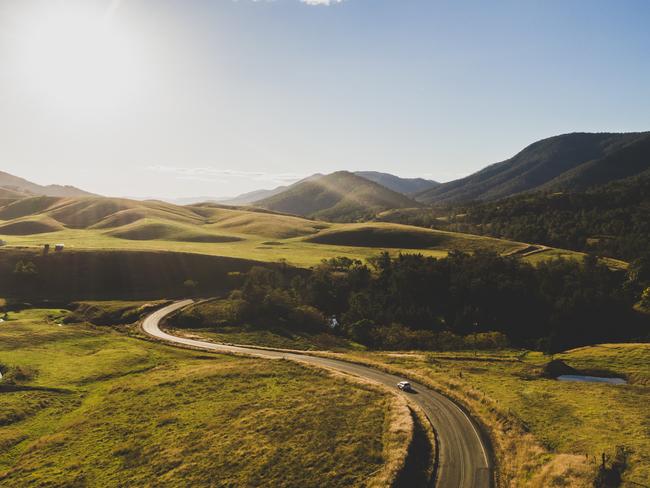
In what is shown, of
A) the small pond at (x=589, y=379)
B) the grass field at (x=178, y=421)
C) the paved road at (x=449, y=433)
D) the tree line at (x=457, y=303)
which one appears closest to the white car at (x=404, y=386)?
the paved road at (x=449, y=433)

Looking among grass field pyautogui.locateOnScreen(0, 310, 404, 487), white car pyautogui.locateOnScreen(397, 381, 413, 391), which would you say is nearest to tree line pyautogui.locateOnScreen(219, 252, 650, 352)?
white car pyautogui.locateOnScreen(397, 381, 413, 391)

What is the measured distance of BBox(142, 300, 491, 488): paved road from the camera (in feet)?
109

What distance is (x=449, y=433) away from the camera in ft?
132

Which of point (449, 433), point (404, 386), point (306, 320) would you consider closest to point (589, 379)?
point (404, 386)

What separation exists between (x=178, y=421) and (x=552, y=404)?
140 ft

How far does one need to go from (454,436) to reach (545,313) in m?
80.3

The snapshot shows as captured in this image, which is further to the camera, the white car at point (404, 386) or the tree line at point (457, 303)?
the tree line at point (457, 303)

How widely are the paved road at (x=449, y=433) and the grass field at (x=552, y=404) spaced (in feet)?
6.54

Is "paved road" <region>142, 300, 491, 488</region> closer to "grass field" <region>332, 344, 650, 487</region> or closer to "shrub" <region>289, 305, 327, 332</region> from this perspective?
"grass field" <region>332, 344, 650, 487</region>

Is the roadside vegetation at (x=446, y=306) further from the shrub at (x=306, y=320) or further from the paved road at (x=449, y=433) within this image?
the paved road at (x=449, y=433)

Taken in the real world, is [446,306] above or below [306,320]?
above

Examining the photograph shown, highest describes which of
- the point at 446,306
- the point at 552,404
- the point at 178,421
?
the point at 446,306

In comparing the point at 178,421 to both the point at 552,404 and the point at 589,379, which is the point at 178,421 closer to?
the point at 552,404

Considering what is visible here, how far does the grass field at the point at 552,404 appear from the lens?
3309 cm
